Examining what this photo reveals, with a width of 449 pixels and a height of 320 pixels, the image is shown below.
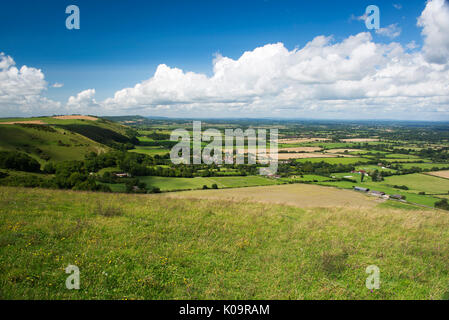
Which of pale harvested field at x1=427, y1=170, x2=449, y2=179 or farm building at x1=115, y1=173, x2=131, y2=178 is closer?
farm building at x1=115, y1=173, x2=131, y2=178

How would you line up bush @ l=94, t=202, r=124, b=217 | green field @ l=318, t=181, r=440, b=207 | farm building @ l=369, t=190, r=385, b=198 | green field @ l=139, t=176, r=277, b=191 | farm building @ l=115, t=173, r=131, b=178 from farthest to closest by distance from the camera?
farm building @ l=115, t=173, r=131, b=178
green field @ l=139, t=176, r=277, b=191
farm building @ l=369, t=190, r=385, b=198
green field @ l=318, t=181, r=440, b=207
bush @ l=94, t=202, r=124, b=217

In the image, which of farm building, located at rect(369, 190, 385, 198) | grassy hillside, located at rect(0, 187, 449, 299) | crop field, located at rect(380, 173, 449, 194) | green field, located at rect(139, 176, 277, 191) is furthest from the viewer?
crop field, located at rect(380, 173, 449, 194)

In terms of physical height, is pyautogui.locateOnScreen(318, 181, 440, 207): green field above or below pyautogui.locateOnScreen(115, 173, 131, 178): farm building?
below

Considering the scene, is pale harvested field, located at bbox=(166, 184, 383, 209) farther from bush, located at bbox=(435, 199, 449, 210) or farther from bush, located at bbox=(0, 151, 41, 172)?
bush, located at bbox=(0, 151, 41, 172)

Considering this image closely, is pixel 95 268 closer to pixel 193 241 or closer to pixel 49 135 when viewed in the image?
pixel 193 241

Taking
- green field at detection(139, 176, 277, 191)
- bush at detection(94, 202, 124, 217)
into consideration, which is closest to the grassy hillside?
bush at detection(94, 202, 124, 217)

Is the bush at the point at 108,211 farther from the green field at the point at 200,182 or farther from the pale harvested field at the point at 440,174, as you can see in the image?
the pale harvested field at the point at 440,174

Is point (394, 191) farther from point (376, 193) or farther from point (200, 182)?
point (200, 182)

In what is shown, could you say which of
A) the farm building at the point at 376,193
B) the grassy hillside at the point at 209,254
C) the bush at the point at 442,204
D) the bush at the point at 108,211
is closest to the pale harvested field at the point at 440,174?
the farm building at the point at 376,193
